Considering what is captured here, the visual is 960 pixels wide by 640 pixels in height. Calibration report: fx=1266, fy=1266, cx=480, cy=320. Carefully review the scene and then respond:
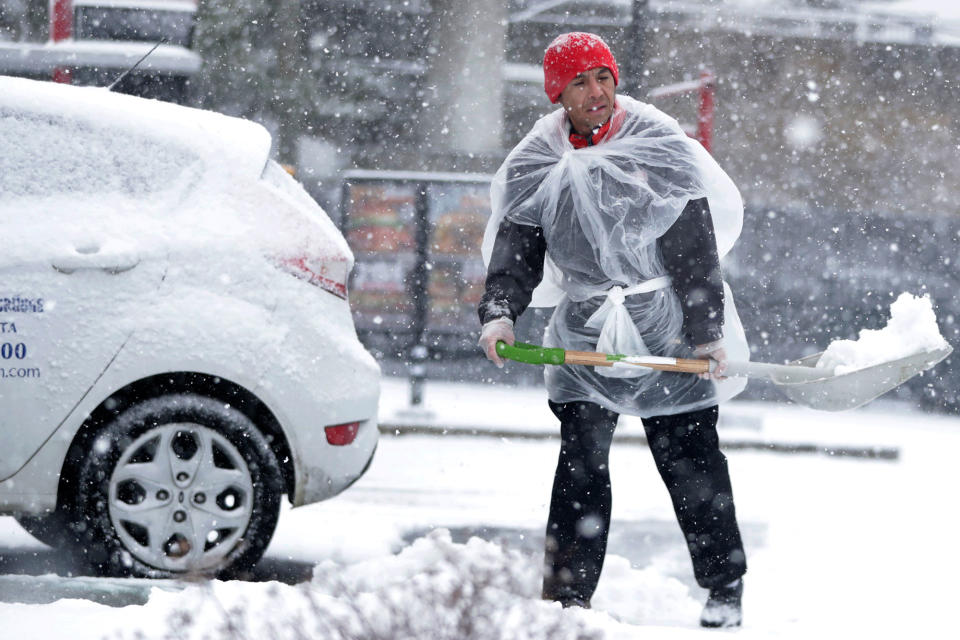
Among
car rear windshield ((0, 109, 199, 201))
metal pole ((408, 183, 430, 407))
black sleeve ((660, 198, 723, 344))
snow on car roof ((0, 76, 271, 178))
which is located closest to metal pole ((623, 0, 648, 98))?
metal pole ((408, 183, 430, 407))

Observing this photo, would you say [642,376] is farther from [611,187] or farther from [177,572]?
[177,572]

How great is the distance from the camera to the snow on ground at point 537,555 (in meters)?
2.51

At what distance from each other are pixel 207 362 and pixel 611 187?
4.93 feet

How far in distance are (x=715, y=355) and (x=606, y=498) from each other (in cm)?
57

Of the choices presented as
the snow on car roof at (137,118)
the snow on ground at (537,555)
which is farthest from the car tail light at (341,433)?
the snow on car roof at (137,118)

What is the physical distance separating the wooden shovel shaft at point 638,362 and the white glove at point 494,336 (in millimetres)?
232

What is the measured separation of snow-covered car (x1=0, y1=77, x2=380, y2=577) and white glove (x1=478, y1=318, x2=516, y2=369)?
0.88m

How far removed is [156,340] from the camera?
14.0 feet

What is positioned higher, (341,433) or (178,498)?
(341,433)

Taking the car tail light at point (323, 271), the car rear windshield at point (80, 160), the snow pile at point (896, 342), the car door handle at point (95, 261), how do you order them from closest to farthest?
the snow pile at point (896, 342)
the car door handle at point (95, 261)
the car rear windshield at point (80, 160)
the car tail light at point (323, 271)

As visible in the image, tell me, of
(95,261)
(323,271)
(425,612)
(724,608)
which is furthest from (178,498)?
(425,612)

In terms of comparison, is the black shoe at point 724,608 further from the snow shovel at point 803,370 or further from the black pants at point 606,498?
the snow shovel at point 803,370

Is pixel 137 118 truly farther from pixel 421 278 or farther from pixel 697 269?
pixel 421 278

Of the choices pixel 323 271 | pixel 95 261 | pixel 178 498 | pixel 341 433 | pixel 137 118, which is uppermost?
pixel 137 118
